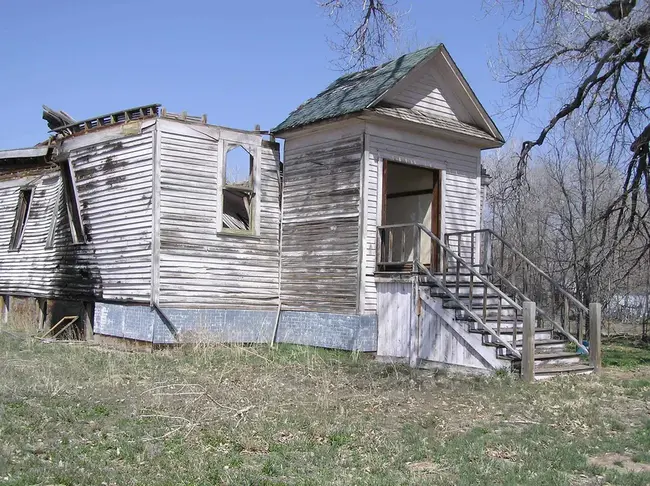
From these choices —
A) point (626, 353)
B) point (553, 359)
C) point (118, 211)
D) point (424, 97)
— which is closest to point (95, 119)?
point (118, 211)

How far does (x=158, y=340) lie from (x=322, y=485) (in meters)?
9.23

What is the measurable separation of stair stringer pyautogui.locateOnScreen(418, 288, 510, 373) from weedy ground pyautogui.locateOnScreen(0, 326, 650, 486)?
0.63 m

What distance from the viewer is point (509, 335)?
1307 cm

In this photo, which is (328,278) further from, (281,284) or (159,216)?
(159,216)

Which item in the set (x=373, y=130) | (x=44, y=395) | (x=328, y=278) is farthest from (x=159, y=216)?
(x=44, y=395)

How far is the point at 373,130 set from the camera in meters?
15.0

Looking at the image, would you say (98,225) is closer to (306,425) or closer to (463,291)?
(463,291)

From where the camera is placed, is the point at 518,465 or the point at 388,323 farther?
the point at 388,323

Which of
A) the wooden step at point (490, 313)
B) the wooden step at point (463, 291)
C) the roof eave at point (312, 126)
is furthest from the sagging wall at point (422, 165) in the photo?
the wooden step at point (490, 313)

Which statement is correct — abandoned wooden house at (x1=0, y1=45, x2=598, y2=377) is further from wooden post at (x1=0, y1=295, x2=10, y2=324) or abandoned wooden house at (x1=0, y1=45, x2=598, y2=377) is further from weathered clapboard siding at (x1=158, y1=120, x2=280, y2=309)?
wooden post at (x1=0, y1=295, x2=10, y2=324)

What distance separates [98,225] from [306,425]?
33.2 ft

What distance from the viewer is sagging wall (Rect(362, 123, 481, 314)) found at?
14875 millimetres

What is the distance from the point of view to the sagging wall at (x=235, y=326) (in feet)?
48.7

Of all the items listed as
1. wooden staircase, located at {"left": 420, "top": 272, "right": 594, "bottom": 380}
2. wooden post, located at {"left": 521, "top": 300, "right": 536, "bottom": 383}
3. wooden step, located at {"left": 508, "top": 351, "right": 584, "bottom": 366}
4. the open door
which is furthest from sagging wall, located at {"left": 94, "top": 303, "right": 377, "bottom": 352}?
wooden post, located at {"left": 521, "top": 300, "right": 536, "bottom": 383}
